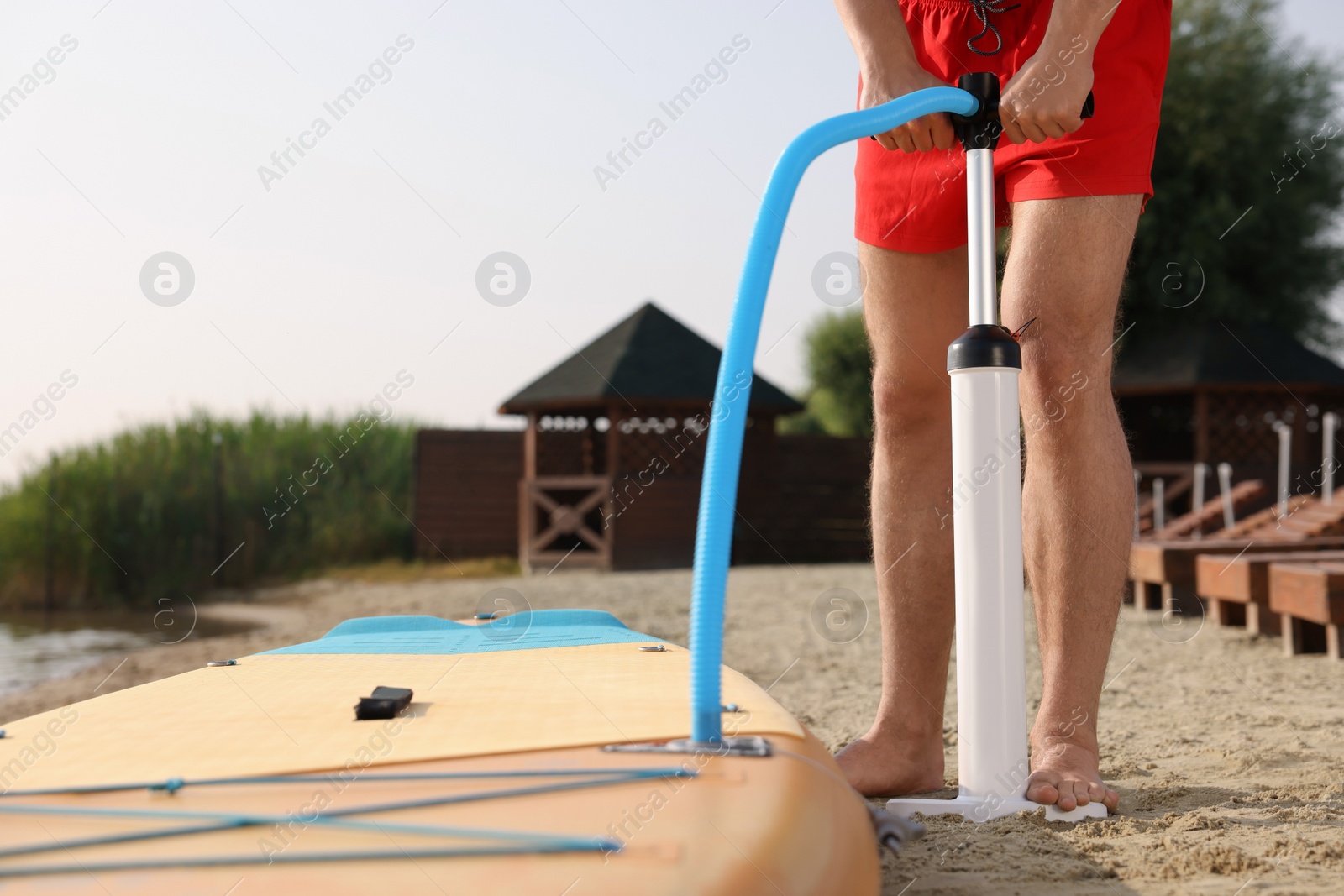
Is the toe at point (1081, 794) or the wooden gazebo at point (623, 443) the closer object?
the toe at point (1081, 794)

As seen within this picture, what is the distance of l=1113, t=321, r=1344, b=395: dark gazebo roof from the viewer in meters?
11.9

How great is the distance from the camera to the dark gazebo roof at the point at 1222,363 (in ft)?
38.9

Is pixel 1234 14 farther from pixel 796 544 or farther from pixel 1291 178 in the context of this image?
pixel 796 544

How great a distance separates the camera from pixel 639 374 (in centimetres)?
1228

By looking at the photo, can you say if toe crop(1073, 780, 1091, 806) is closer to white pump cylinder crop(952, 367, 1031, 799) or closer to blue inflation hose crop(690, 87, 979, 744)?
white pump cylinder crop(952, 367, 1031, 799)

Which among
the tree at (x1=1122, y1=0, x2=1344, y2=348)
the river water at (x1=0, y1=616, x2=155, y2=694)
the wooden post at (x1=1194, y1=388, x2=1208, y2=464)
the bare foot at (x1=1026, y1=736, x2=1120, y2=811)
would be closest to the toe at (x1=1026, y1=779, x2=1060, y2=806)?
the bare foot at (x1=1026, y1=736, x2=1120, y2=811)

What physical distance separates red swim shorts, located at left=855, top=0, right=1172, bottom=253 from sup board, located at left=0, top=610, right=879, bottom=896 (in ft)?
3.09

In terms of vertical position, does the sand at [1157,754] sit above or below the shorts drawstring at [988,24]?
below

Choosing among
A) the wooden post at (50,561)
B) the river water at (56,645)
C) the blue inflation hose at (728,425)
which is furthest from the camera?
the wooden post at (50,561)

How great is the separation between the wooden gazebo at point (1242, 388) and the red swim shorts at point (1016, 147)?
11315 mm

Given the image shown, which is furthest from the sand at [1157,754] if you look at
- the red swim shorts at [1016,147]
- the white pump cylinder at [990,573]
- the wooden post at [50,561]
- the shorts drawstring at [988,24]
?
the wooden post at [50,561]

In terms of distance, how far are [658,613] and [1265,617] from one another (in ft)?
10.6

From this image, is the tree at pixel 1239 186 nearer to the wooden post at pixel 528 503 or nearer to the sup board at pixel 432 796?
the wooden post at pixel 528 503

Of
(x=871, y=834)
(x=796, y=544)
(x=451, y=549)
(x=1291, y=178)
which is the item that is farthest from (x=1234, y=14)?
(x=871, y=834)
